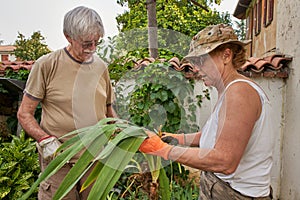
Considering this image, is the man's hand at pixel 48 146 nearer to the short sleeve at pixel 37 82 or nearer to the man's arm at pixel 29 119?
the man's arm at pixel 29 119

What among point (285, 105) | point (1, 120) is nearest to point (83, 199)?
point (285, 105)

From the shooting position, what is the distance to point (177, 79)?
3168 millimetres

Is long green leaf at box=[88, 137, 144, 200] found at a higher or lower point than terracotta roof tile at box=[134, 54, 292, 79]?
lower

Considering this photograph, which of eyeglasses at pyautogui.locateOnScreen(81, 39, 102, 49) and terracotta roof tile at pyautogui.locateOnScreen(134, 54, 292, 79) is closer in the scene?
eyeglasses at pyautogui.locateOnScreen(81, 39, 102, 49)

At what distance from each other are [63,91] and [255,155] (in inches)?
44.5

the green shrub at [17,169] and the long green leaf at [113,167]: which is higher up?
the long green leaf at [113,167]

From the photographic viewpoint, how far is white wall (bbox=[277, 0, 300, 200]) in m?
→ 3.37

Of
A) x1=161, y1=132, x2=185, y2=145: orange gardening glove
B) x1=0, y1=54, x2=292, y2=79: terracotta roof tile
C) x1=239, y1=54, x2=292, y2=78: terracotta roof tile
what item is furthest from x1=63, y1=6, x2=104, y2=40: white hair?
x1=239, y1=54, x2=292, y2=78: terracotta roof tile

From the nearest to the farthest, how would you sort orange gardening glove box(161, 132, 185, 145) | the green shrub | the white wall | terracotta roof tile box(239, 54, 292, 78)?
orange gardening glove box(161, 132, 185, 145) < the green shrub < the white wall < terracotta roof tile box(239, 54, 292, 78)

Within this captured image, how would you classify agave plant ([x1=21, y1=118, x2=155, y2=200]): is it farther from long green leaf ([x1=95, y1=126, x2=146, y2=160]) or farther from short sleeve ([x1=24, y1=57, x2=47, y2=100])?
short sleeve ([x1=24, y1=57, x2=47, y2=100])

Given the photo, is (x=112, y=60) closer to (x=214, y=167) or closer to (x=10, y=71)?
(x=214, y=167)

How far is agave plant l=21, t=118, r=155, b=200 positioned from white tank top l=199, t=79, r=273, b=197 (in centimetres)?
31

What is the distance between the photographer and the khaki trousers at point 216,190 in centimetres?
142

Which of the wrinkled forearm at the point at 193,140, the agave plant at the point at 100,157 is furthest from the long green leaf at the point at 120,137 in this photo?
the wrinkled forearm at the point at 193,140
